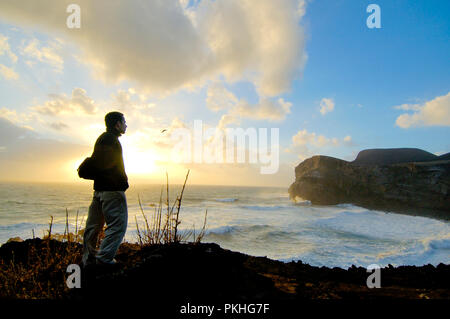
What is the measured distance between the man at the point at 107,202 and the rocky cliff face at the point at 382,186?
42572 mm

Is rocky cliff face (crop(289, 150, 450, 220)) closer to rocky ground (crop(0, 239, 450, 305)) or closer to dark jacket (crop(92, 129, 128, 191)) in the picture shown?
rocky ground (crop(0, 239, 450, 305))

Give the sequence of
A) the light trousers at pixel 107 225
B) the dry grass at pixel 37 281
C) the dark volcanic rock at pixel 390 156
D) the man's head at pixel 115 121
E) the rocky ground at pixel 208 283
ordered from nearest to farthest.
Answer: the rocky ground at pixel 208 283, the dry grass at pixel 37 281, the light trousers at pixel 107 225, the man's head at pixel 115 121, the dark volcanic rock at pixel 390 156

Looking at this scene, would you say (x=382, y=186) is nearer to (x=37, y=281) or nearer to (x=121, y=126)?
(x=121, y=126)

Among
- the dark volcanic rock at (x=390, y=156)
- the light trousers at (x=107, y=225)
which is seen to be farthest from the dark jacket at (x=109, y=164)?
the dark volcanic rock at (x=390, y=156)

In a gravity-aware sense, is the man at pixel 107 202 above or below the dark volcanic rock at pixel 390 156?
below

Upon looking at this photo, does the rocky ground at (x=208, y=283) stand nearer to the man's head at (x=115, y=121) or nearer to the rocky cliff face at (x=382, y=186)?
the man's head at (x=115, y=121)

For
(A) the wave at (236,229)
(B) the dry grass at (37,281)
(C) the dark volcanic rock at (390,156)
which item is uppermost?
(C) the dark volcanic rock at (390,156)

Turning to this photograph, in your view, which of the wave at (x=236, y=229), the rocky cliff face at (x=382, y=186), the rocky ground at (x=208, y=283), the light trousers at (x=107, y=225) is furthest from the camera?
the rocky cliff face at (x=382, y=186)

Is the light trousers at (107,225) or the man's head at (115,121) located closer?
the light trousers at (107,225)

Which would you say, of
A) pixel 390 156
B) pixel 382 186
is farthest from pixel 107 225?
pixel 390 156

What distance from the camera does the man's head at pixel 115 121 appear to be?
336 centimetres
